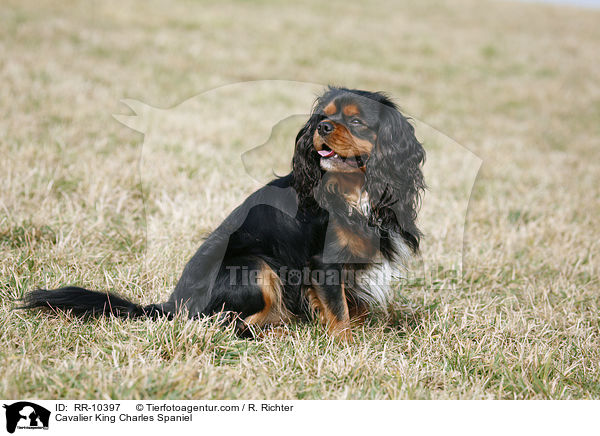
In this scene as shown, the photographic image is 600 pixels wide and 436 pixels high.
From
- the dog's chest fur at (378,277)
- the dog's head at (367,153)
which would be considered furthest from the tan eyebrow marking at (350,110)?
the dog's chest fur at (378,277)

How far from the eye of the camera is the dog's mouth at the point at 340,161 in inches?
112

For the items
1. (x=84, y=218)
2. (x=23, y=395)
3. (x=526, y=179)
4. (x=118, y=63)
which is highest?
(x=118, y=63)

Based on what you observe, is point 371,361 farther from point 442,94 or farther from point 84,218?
point 442,94

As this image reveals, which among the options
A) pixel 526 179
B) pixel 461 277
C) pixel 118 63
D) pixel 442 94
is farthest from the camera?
pixel 442 94

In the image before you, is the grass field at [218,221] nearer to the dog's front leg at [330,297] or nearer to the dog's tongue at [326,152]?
the dog's front leg at [330,297]

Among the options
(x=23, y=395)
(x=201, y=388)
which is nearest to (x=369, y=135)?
(x=201, y=388)

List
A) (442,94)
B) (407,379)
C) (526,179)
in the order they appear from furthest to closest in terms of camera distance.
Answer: (442,94)
(526,179)
(407,379)

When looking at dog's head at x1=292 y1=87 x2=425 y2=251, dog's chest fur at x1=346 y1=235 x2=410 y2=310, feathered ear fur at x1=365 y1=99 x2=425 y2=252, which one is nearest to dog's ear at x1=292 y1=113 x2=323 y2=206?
dog's head at x1=292 y1=87 x2=425 y2=251

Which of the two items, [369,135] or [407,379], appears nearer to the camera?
[407,379]

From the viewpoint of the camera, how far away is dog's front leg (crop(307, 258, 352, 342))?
284 cm

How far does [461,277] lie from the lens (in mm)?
3893

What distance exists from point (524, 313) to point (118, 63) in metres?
9.46
